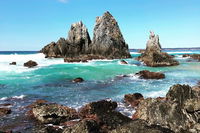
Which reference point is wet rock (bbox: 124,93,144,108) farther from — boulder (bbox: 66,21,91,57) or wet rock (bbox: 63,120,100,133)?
boulder (bbox: 66,21,91,57)

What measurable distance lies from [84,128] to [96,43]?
7738 cm

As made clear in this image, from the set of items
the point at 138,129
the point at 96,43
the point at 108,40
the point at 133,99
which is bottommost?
the point at 133,99

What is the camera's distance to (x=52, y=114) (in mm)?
14266

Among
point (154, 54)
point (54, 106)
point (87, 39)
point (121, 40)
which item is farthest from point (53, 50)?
point (54, 106)

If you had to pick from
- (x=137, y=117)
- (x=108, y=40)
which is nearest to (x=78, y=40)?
(x=108, y=40)

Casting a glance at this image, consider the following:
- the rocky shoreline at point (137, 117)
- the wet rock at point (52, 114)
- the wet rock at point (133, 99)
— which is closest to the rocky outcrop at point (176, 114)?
the rocky shoreline at point (137, 117)

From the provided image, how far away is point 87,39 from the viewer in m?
91.9

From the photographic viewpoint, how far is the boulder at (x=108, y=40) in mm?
84688

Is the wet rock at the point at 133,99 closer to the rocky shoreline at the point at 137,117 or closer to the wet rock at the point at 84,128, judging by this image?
the rocky shoreline at the point at 137,117

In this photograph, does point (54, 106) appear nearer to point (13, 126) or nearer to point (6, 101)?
point (13, 126)

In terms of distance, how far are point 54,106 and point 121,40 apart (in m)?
74.7

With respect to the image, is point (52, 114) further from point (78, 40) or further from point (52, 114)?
point (78, 40)

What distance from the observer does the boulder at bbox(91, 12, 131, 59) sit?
278 ft

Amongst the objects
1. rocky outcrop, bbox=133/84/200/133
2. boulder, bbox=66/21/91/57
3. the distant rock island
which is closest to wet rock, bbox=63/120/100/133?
rocky outcrop, bbox=133/84/200/133
